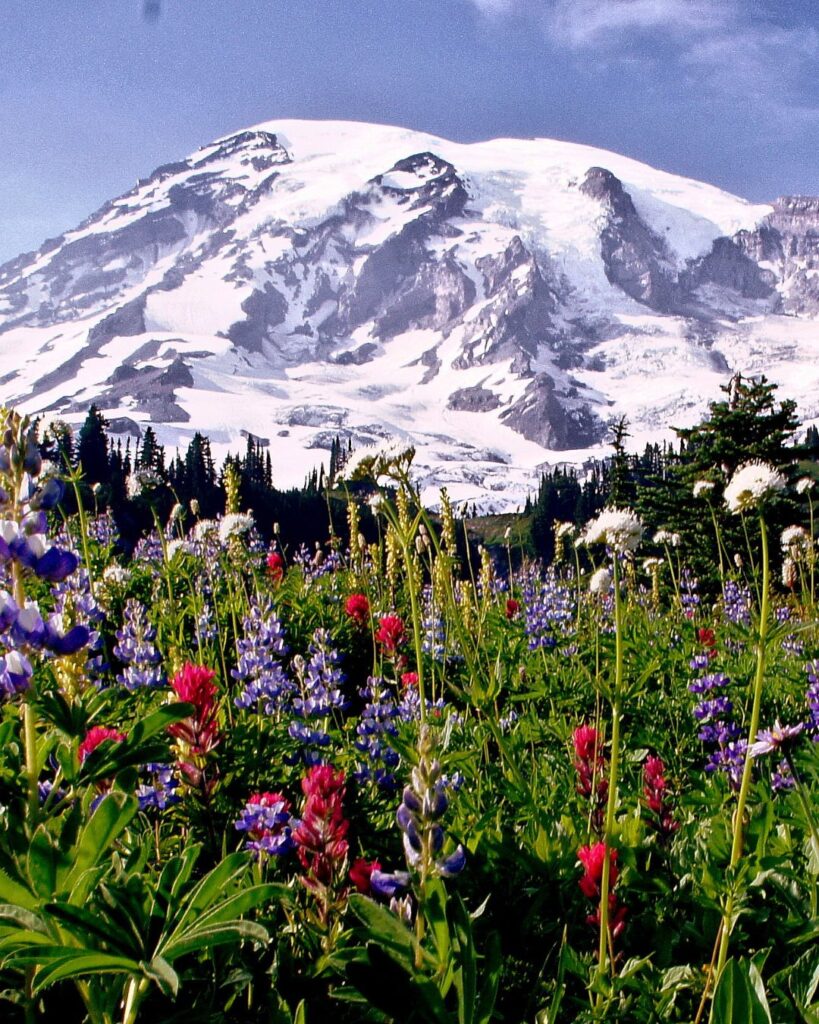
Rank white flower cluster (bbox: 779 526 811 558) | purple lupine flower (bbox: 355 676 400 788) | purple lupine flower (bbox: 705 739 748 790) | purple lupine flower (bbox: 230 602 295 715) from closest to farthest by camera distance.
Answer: purple lupine flower (bbox: 355 676 400 788)
purple lupine flower (bbox: 705 739 748 790)
purple lupine flower (bbox: 230 602 295 715)
white flower cluster (bbox: 779 526 811 558)

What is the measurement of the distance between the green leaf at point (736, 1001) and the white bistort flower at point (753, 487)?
131cm

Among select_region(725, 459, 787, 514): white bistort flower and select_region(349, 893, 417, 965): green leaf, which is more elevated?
select_region(725, 459, 787, 514): white bistort flower

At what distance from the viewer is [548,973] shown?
2145 millimetres

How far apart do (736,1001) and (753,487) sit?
1.42 metres

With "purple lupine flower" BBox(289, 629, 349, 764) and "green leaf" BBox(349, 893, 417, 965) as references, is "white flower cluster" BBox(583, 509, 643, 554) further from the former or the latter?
"purple lupine flower" BBox(289, 629, 349, 764)

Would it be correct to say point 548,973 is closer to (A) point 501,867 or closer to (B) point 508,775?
(A) point 501,867

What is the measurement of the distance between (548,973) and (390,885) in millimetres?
929

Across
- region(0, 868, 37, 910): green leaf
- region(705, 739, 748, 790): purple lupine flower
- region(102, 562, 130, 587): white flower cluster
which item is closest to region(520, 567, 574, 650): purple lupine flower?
region(705, 739, 748, 790): purple lupine flower

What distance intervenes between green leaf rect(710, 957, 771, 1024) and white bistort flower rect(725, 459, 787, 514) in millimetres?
1314

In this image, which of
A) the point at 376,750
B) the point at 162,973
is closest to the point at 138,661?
the point at 376,750

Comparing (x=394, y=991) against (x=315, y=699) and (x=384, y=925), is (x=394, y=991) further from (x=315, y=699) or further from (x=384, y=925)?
(x=315, y=699)

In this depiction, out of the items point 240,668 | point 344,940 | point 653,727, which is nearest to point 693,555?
point 653,727

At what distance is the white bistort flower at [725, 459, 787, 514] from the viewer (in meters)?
2.25

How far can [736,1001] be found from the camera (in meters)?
1.24
